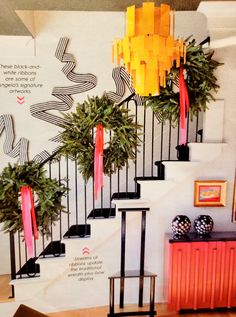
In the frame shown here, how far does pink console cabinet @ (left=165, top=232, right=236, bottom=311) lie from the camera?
13.1 feet

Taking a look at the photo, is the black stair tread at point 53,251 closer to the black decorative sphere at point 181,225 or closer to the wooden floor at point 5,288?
the wooden floor at point 5,288

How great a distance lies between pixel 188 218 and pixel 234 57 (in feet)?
7.16

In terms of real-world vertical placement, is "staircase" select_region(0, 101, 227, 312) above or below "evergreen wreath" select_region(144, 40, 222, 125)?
below

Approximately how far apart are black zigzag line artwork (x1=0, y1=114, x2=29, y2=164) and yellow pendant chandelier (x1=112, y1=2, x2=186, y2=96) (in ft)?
9.72

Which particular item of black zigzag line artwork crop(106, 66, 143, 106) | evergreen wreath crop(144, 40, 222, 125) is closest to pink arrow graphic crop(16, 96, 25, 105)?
black zigzag line artwork crop(106, 66, 143, 106)

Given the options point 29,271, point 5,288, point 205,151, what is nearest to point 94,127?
point 205,151

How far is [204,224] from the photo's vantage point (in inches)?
159

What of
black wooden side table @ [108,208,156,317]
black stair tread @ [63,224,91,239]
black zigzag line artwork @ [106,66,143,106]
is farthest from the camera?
Result: black zigzag line artwork @ [106,66,143,106]

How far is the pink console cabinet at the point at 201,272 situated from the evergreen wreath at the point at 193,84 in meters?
1.67

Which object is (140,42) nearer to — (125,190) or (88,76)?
(88,76)

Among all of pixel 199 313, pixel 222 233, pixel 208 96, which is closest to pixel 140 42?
pixel 208 96

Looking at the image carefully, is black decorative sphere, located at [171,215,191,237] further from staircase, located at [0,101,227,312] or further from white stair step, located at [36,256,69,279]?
white stair step, located at [36,256,69,279]

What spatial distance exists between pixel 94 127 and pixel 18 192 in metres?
1.20

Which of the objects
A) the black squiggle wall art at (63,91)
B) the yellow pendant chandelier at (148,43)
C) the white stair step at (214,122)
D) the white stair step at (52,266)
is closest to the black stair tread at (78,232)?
the white stair step at (52,266)
